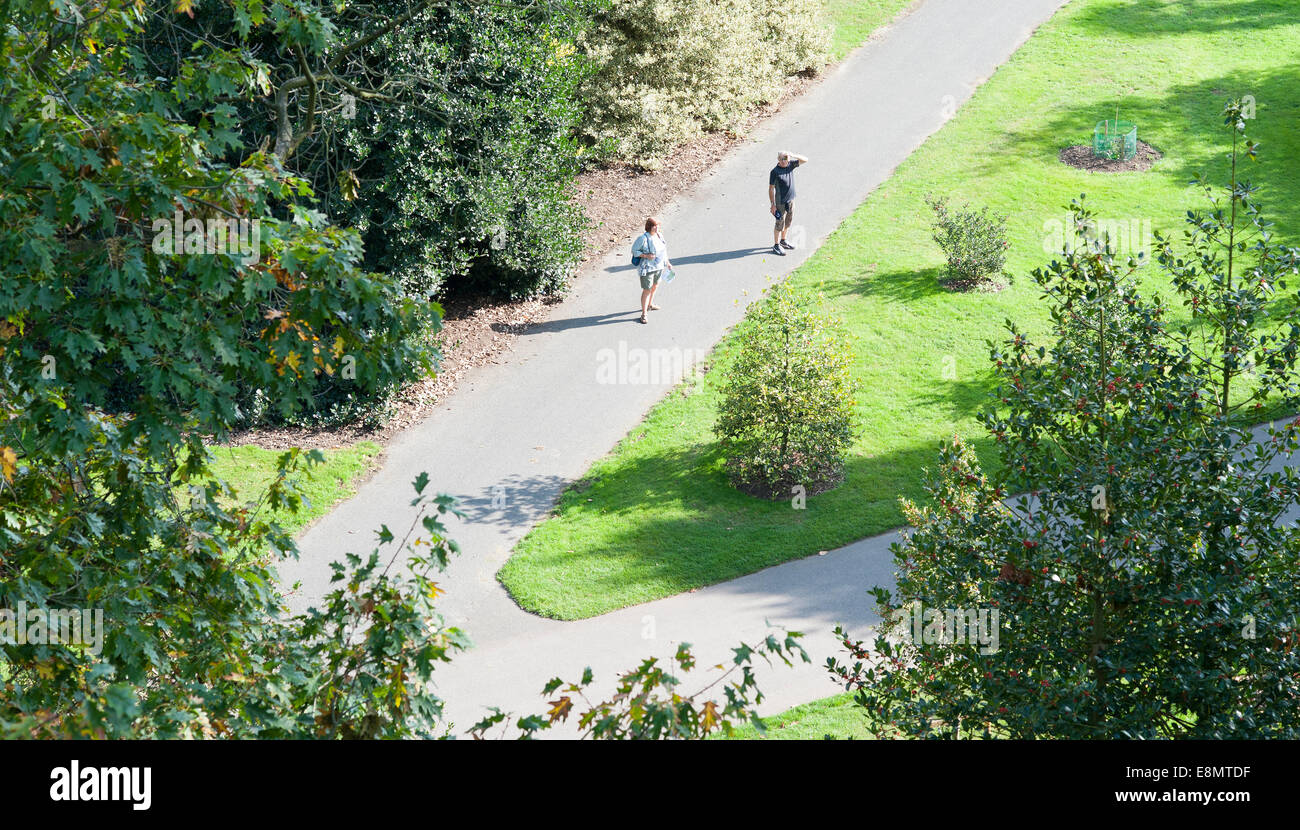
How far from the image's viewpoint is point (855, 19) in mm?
29156

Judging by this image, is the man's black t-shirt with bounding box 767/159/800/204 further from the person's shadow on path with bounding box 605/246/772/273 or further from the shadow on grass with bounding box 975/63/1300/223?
the shadow on grass with bounding box 975/63/1300/223

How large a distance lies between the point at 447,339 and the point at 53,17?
438 inches

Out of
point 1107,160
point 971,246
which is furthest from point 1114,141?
point 971,246

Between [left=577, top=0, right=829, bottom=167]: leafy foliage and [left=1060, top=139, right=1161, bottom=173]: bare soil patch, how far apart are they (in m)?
6.83

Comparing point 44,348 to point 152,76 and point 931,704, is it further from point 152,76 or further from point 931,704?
point 152,76

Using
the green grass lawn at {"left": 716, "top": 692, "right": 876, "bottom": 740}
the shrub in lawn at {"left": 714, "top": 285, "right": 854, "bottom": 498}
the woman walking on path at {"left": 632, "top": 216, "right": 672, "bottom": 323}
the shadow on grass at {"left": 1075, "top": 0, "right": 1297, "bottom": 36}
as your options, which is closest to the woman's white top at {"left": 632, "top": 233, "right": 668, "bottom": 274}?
the woman walking on path at {"left": 632, "top": 216, "right": 672, "bottom": 323}

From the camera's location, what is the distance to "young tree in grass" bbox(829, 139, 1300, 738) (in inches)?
237

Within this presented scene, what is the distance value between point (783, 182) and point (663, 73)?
17.3 feet

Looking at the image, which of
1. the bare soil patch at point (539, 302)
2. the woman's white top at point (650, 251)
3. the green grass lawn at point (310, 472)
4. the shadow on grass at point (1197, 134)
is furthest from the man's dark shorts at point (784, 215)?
the green grass lawn at point (310, 472)

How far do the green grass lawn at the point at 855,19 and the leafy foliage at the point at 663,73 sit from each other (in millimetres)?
4057

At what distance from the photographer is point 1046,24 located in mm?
28203

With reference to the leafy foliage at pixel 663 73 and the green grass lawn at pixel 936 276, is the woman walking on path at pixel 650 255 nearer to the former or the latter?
the green grass lawn at pixel 936 276

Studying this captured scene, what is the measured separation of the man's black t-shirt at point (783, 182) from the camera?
19578 mm

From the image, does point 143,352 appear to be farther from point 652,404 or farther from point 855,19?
point 855,19
